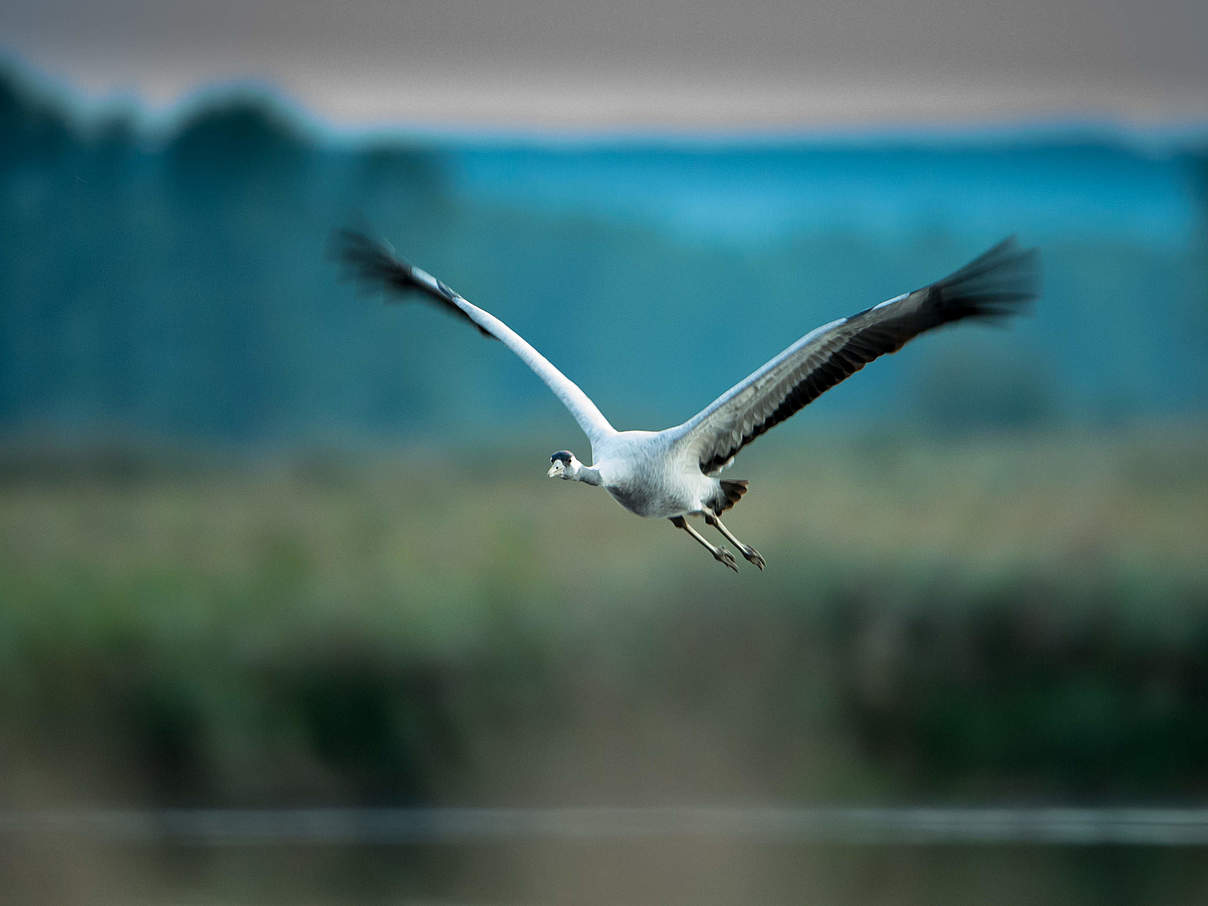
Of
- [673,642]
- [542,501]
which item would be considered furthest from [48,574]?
[673,642]

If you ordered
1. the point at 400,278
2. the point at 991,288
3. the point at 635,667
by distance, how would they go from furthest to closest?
the point at 635,667 < the point at 400,278 < the point at 991,288

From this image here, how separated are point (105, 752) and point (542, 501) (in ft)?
25.0

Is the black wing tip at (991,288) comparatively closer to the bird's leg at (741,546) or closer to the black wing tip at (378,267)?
the bird's leg at (741,546)

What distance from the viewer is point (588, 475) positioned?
27.2 ft

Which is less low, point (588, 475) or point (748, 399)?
point (748, 399)

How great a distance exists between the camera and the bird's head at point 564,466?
8453 mm

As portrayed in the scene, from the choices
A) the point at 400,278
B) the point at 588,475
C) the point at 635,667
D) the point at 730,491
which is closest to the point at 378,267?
the point at 400,278

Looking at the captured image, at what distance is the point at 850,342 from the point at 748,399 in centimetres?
55

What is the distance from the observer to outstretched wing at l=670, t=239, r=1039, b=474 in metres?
7.64

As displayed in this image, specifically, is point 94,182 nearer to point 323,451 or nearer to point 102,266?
point 102,266

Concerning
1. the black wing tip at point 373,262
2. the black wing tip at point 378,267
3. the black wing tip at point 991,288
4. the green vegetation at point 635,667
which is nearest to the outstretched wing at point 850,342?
the black wing tip at point 991,288

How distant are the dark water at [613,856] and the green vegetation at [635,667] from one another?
0.74m

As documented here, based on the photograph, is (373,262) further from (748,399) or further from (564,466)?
(748,399)

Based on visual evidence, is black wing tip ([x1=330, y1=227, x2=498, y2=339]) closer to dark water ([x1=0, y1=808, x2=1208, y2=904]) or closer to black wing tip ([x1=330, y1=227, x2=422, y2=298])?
black wing tip ([x1=330, y1=227, x2=422, y2=298])
